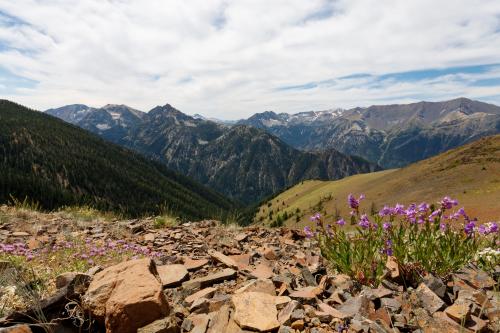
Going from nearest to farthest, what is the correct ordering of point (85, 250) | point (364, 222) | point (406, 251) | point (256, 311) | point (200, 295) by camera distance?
point (256, 311) < point (200, 295) < point (406, 251) < point (364, 222) < point (85, 250)

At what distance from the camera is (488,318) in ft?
15.4

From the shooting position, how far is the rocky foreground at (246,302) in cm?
411

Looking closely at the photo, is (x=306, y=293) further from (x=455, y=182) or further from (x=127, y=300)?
(x=455, y=182)

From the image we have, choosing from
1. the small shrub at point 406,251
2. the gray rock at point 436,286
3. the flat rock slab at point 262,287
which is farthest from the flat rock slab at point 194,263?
the gray rock at point 436,286

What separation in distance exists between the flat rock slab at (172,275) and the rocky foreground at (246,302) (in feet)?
0.06

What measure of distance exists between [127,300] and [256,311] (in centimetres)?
157

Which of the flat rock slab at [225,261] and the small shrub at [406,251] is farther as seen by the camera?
the flat rock slab at [225,261]

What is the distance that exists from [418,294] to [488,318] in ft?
2.87

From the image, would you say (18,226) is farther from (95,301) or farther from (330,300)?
(330,300)

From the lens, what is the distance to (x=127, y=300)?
4117 millimetres

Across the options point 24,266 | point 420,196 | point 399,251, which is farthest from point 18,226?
point 420,196

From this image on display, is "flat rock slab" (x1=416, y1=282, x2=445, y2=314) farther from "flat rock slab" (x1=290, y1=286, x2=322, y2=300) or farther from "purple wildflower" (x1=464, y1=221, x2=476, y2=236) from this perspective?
"purple wildflower" (x1=464, y1=221, x2=476, y2=236)

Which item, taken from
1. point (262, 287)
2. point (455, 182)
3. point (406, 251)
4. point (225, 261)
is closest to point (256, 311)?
point (262, 287)

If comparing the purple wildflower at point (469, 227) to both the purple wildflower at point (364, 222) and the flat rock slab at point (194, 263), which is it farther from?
the flat rock slab at point (194, 263)
